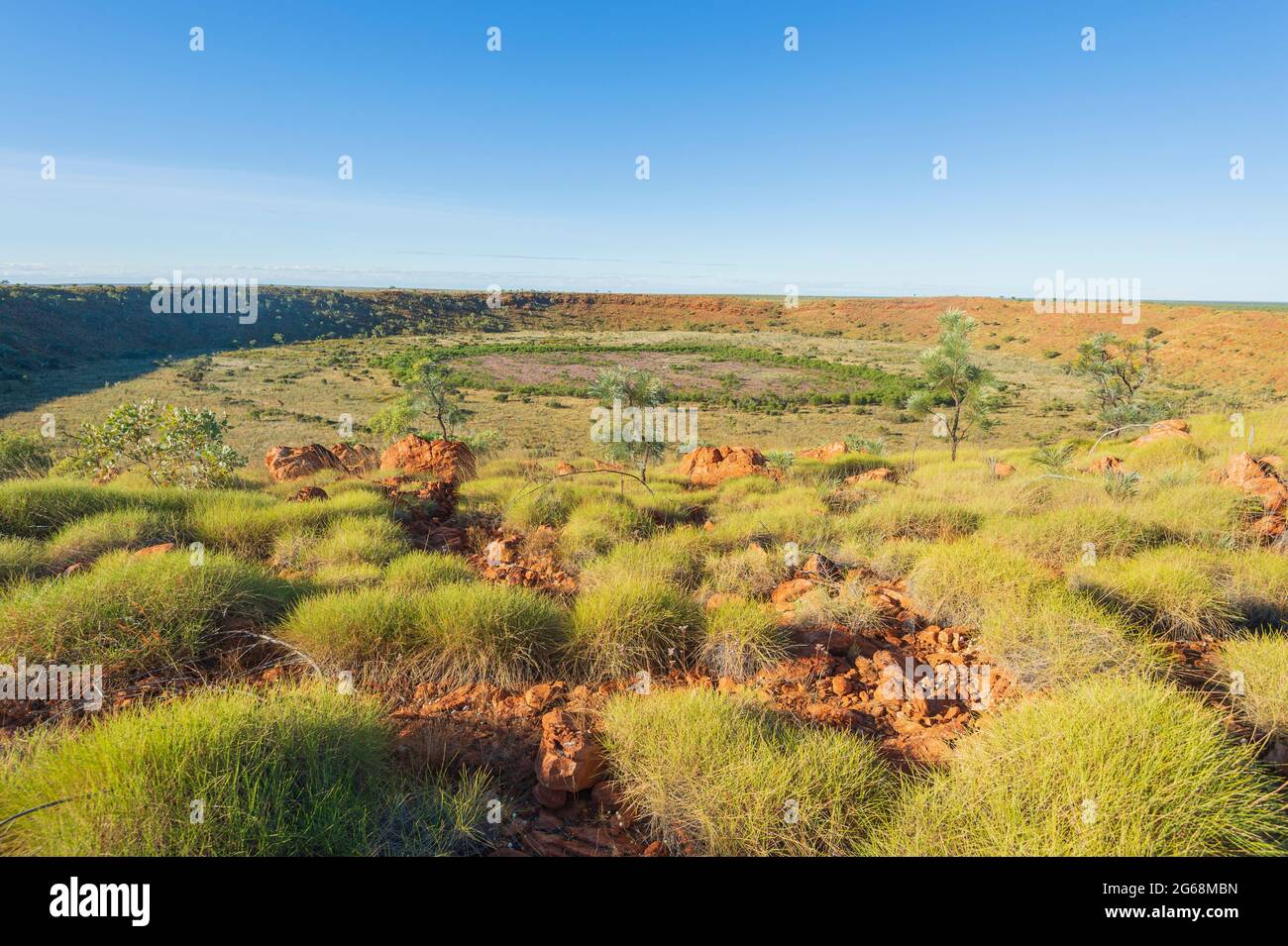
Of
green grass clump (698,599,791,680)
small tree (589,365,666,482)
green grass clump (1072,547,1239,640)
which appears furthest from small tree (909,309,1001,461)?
green grass clump (698,599,791,680)

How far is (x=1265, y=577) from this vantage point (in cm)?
438

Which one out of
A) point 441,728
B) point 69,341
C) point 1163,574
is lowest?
point 441,728

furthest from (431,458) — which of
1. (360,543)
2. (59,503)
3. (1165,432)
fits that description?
(1165,432)

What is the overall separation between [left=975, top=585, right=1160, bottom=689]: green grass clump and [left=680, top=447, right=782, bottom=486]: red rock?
5.87 meters

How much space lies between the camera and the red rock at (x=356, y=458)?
10681 millimetres

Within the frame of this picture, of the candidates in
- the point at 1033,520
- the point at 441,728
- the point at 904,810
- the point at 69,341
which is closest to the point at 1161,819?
the point at 904,810

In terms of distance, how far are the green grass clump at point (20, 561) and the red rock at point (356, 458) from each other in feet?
18.9

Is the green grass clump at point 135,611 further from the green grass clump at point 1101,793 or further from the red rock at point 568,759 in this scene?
the green grass clump at point 1101,793

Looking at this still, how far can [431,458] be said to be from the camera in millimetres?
10094

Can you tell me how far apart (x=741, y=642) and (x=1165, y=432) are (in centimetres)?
1236
